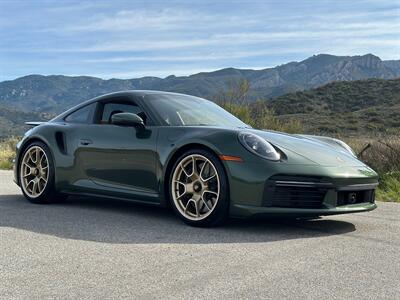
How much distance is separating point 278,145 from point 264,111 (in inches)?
512

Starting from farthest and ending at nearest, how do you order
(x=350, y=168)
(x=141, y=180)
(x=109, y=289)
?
(x=141, y=180), (x=350, y=168), (x=109, y=289)

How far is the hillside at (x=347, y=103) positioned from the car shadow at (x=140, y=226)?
3885 centimetres

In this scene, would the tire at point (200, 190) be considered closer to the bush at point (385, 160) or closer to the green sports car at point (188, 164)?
the green sports car at point (188, 164)

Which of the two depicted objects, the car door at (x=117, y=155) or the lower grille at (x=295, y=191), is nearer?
the lower grille at (x=295, y=191)

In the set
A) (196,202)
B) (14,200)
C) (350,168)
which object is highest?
(350,168)

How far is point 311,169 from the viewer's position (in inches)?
191

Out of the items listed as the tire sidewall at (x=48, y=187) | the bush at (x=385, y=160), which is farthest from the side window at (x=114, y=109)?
the bush at (x=385, y=160)

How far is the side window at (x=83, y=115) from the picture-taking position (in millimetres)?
6414

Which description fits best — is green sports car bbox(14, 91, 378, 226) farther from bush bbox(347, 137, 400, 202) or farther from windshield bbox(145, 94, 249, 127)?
bush bbox(347, 137, 400, 202)

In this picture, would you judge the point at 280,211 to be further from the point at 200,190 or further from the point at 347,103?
the point at 347,103

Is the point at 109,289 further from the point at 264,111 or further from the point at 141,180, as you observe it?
the point at 264,111

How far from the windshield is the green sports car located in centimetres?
1

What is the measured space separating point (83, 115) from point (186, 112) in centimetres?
133

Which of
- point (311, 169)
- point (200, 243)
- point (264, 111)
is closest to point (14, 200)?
point (200, 243)
